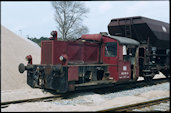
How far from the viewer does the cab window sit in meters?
11.4

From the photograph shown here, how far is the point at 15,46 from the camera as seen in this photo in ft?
65.1

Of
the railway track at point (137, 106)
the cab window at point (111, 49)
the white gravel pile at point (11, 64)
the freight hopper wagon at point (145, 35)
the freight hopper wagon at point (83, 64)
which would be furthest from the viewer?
the freight hopper wagon at point (145, 35)

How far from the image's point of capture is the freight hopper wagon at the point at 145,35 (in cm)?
1298

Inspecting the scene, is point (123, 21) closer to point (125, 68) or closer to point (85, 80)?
point (125, 68)

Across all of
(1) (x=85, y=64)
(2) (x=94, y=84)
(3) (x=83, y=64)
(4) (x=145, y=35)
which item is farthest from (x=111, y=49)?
(4) (x=145, y=35)

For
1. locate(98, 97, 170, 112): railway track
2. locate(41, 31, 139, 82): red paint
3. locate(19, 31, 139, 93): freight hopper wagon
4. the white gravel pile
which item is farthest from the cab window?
the white gravel pile

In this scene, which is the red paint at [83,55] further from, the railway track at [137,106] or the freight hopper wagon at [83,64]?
the railway track at [137,106]

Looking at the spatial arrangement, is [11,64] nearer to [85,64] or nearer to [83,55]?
[83,55]

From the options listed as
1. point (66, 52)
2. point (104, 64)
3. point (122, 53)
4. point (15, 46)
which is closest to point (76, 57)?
point (66, 52)

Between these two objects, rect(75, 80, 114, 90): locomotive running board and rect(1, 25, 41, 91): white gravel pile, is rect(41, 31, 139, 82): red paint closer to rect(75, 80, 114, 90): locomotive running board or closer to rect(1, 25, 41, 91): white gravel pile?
rect(75, 80, 114, 90): locomotive running board

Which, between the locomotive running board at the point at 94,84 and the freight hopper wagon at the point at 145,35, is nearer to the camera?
the locomotive running board at the point at 94,84

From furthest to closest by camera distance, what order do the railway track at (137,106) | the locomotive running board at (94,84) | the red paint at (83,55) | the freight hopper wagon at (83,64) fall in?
the red paint at (83,55) < the locomotive running board at (94,84) < the freight hopper wagon at (83,64) < the railway track at (137,106)

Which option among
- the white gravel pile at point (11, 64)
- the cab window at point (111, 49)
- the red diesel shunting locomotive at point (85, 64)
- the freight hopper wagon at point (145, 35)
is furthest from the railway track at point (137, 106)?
the white gravel pile at point (11, 64)

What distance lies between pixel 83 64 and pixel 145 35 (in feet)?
16.0
